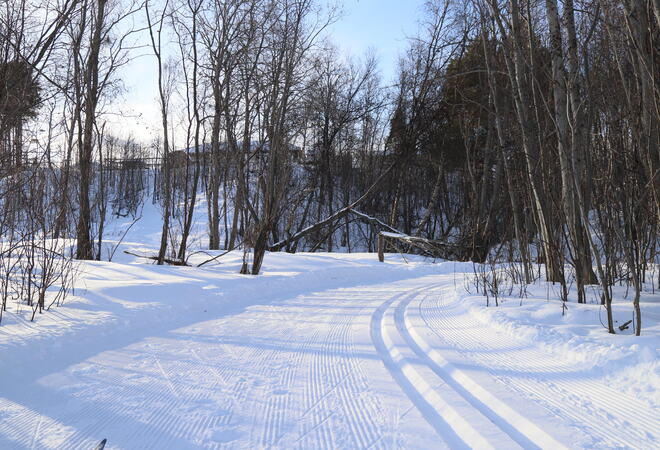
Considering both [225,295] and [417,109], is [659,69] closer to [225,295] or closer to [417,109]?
[225,295]

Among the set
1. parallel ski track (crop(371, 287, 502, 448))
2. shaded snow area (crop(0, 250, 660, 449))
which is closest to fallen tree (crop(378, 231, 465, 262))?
shaded snow area (crop(0, 250, 660, 449))

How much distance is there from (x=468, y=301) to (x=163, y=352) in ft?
15.9

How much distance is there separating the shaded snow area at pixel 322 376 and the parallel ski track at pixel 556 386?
2cm

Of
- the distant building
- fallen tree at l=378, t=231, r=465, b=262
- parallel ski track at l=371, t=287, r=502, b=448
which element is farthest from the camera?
the distant building

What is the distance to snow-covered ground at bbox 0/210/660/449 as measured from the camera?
8.66ft

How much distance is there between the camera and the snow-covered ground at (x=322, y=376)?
2639 millimetres

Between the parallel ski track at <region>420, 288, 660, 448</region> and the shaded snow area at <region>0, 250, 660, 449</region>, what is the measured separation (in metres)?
0.02

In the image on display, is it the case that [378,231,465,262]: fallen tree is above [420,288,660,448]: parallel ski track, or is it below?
above

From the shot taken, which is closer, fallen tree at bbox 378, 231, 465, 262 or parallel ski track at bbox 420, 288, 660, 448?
parallel ski track at bbox 420, 288, 660, 448

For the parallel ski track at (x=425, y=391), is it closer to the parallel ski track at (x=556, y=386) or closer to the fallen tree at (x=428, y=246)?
the parallel ski track at (x=556, y=386)

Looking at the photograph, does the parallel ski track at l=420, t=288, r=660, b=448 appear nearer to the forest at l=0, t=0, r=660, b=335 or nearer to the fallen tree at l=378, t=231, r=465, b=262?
the forest at l=0, t=0, r=660, b=335

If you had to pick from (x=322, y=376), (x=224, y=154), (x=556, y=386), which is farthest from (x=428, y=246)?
(x=224, y=154)

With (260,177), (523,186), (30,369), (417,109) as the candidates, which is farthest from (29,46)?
(417,109)

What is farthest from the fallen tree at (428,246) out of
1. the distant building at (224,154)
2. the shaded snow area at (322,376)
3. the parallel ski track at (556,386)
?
the parallel ski track at (556,386)
